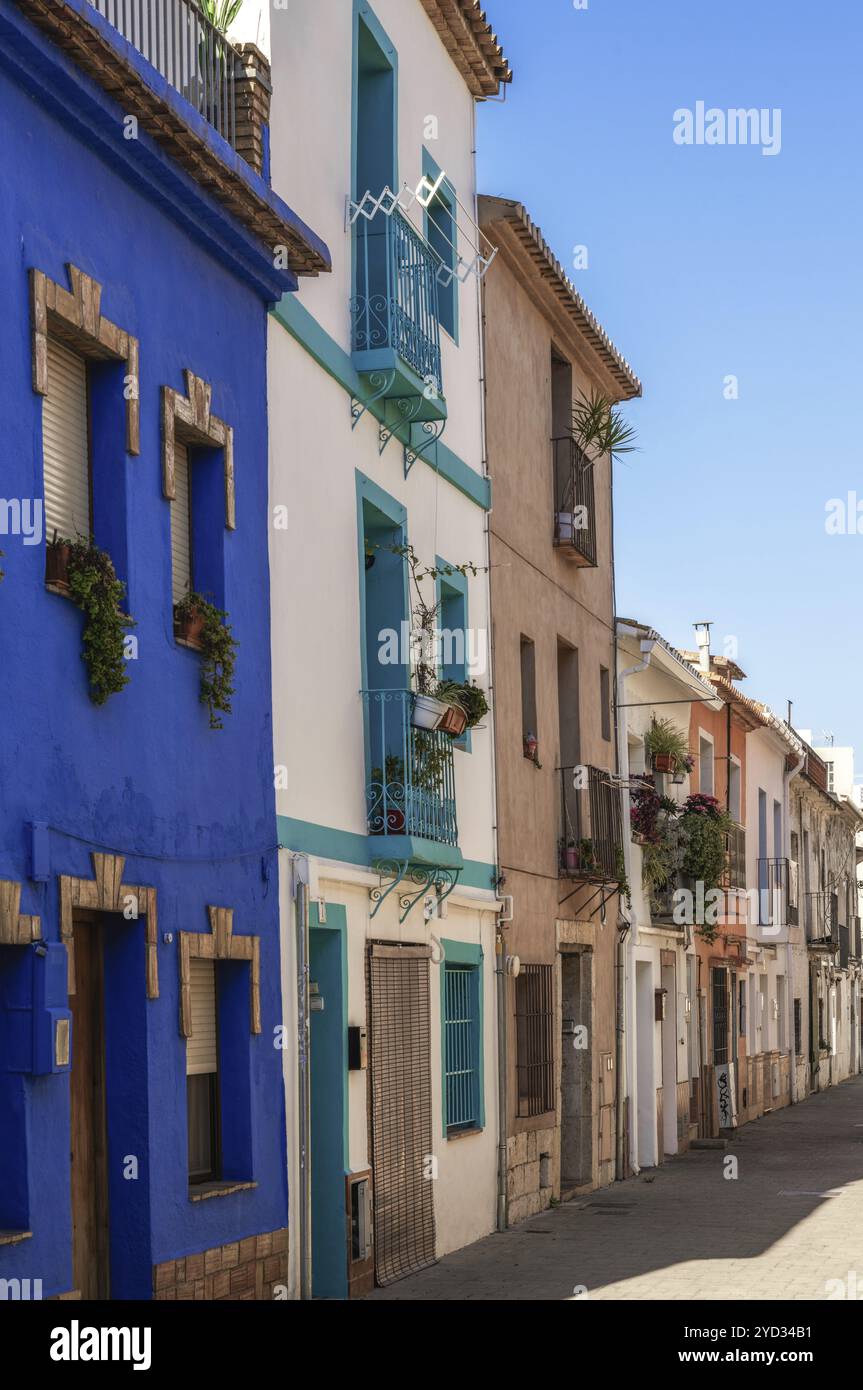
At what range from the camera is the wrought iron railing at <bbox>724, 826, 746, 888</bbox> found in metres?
29.1

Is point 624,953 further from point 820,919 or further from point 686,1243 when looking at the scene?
point 820,919

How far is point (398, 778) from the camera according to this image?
13898 millimetres

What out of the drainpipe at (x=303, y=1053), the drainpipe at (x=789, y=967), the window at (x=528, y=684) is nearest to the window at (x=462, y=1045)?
the window at (x=528, y=684)

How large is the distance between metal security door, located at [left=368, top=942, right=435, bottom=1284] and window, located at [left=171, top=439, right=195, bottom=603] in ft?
12.2

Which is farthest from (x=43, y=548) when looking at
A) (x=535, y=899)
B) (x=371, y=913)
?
(x=535, y=899)

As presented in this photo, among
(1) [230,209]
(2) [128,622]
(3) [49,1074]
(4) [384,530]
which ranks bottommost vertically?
(3) [49,1074]

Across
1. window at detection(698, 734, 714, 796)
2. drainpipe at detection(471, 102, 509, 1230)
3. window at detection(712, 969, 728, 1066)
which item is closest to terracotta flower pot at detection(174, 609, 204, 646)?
drainpipe at detection(471, 102, 509, 1230)

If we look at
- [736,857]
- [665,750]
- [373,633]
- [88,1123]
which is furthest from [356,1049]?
[736,857]

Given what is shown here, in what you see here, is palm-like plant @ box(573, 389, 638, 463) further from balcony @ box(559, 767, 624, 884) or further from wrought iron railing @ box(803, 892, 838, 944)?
wrought iron railing @ box(803, 892, 838, 944)

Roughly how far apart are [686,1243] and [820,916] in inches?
1195

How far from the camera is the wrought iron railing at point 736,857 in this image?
29086 mm
